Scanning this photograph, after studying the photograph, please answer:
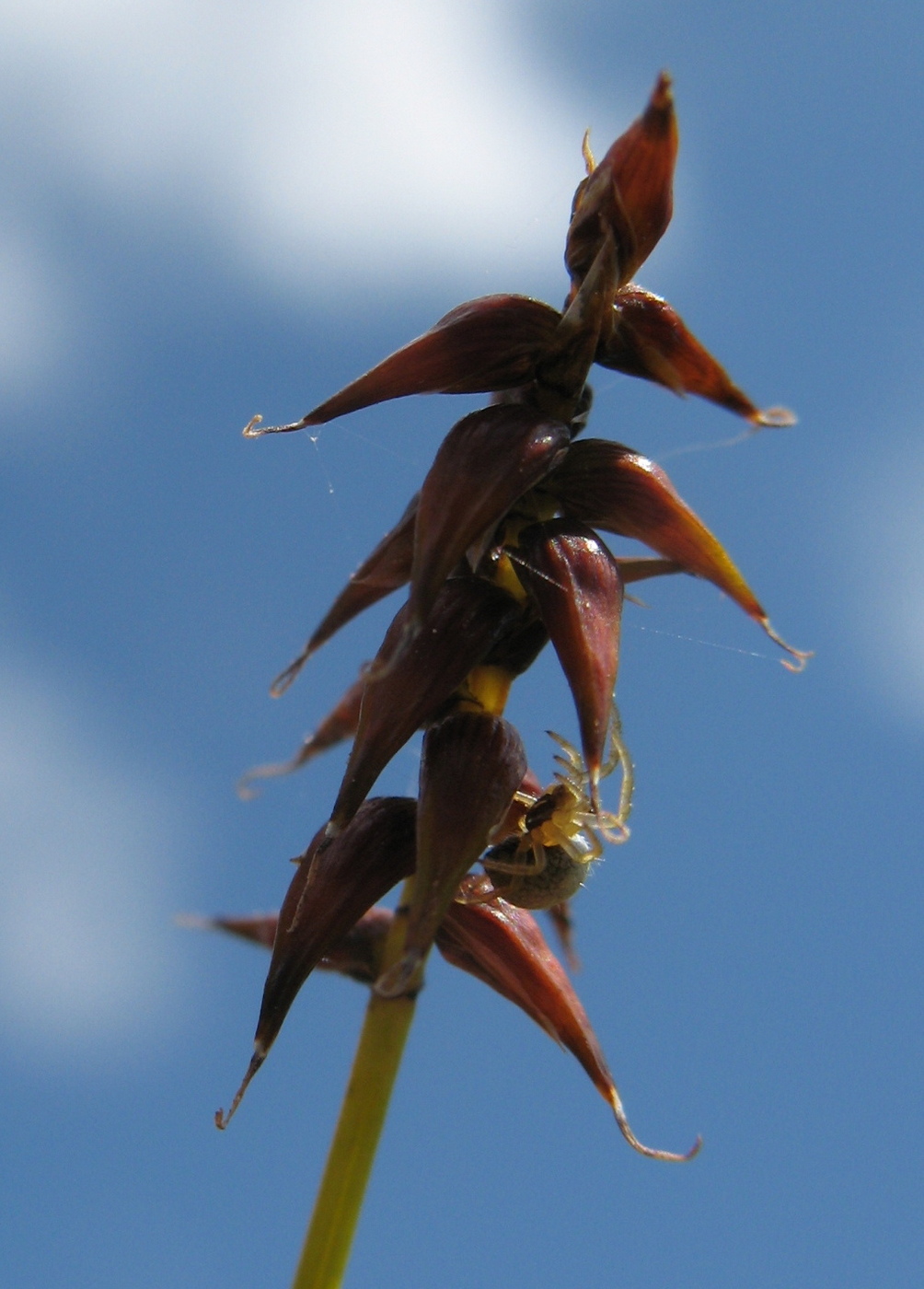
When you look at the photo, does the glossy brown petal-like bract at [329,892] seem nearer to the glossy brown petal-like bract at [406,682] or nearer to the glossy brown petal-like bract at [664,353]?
the glossy brown petal-like bract at [406,682]

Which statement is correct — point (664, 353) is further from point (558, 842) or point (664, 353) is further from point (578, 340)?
point (558, 842)

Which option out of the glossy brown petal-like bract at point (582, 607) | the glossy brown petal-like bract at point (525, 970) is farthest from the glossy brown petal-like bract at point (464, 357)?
the glossy brown petal-like bract at point (525, 970)

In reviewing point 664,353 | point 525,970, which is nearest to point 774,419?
point 664,353

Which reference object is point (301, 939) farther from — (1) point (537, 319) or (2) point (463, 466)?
(1) point (537, 319)

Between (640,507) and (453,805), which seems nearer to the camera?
(453,805)

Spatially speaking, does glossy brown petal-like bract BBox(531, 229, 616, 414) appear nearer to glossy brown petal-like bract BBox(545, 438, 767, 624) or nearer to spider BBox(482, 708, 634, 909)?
glossy brown petal-like bract BBox(545, 438, 767, 624)
